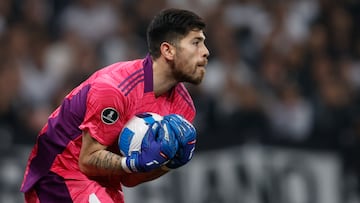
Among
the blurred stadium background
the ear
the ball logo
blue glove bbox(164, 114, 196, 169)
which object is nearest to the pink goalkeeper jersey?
the ball logo

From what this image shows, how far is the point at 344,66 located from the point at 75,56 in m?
2.93

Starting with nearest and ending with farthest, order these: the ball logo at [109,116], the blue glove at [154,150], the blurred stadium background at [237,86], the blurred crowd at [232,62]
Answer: the blue glove at [154,150], the ball logo at [109,116], the blurred stadium background at [237,86], the blurred crowd at [232,62]

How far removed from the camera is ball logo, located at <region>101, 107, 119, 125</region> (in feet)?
18.7

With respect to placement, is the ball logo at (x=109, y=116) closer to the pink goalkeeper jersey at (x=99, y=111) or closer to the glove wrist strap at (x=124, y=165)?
the pink goalkeeper jersey at (x=99, y=111)

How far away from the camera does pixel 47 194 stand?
614 centimetres

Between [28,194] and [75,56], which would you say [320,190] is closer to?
[75,56]

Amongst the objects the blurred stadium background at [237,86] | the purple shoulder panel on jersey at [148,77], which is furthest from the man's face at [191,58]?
the blurred stadium background at [237,86]

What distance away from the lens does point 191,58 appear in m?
5.90

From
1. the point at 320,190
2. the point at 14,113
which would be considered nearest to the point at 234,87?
the point at 320,190

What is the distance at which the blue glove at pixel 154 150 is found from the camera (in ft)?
18.4

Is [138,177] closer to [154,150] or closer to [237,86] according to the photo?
[154,150]

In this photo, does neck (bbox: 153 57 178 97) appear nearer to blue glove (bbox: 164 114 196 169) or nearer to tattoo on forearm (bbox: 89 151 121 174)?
blue glove (bbox: 164 114 196 169)

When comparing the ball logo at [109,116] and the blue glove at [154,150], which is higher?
the ball logo at [109,116]

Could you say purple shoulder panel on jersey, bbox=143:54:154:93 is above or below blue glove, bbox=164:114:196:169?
above
